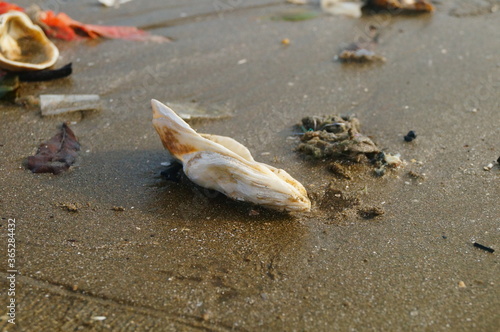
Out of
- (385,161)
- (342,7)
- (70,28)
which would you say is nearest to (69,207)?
(385,161)

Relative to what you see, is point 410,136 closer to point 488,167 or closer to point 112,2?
point 488,167

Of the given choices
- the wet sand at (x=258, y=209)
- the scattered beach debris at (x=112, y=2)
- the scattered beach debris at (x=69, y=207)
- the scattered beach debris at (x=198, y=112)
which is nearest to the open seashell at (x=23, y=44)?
the wet sand at (x=258, y=209)

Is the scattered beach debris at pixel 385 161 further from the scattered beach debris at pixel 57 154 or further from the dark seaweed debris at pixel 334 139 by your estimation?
the scattered beach debris at pixel 57 154

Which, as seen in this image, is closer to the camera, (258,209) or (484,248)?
(484,248)

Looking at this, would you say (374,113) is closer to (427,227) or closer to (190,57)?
(427,227)

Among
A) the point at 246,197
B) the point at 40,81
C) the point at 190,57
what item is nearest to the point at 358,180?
the point at 246,197
